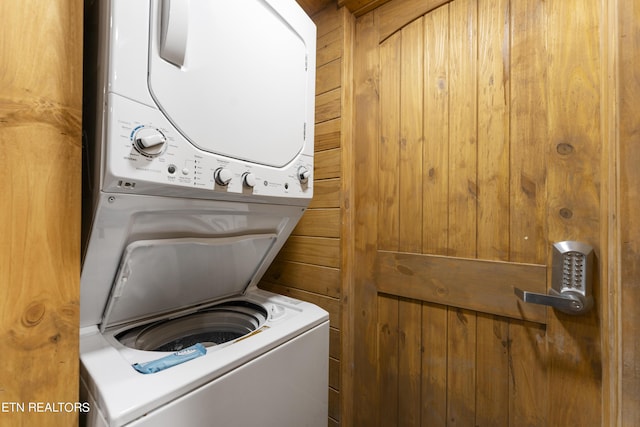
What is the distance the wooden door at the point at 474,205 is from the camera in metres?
0.94

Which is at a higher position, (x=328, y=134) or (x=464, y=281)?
(x=328, y=134)

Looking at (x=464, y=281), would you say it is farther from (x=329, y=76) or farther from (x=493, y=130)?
(x=329, y=76)

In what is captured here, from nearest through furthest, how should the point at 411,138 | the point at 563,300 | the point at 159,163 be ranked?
the point at 159,163
the point at 563,300
the point at 411,138

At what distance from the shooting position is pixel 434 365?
4.02 feet

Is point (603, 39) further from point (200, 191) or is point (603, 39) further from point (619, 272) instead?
point (200, 191)

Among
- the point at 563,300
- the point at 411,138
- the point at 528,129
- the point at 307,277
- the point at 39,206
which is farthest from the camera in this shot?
the point at 307,277

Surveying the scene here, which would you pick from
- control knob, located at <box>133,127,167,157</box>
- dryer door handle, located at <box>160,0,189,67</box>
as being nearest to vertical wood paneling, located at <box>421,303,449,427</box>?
control knob, located at <box>133,127,167,157</box>

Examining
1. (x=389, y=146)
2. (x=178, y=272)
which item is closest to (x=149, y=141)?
(x=178, y=272)

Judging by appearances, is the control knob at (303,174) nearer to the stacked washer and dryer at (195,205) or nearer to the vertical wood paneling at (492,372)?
the stacked washer and dryer at (195,205)

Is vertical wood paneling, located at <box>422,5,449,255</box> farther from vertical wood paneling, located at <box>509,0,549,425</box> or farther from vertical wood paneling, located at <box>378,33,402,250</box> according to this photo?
vertical wood paneling, located at <box>509,0,549,425</box>

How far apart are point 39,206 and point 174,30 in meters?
0.50

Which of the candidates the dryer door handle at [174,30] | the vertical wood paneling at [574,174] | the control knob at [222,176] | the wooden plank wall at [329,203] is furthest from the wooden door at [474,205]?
the dryer door handle at [174,30]

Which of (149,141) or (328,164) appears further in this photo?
(328,164)

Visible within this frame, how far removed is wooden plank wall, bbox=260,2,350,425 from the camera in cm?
142
